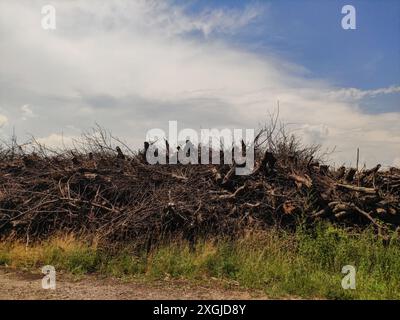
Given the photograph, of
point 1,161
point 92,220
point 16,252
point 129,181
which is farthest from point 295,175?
point 1,161

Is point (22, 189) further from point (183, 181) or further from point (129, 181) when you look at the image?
point (183, 181)

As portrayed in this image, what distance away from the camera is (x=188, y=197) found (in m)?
8.47

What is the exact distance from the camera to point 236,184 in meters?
8.71

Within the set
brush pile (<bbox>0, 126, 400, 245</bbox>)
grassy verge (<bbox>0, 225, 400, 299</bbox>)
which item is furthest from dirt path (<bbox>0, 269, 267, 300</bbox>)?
brush pile (<bbox>0, 126, 400, 245</bbox>)

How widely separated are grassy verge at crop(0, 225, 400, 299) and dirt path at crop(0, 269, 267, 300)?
0.98 ft

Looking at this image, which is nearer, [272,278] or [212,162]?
[272,278]

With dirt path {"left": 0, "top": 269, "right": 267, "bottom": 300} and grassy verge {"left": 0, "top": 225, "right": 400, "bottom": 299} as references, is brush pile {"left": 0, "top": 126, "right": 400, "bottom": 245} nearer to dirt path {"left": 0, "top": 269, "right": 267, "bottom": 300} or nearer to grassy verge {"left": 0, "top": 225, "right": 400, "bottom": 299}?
grassy verge {"left": 0, "top": 225, "right": 400, "bottom": 299}

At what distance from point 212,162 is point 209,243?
193 cm

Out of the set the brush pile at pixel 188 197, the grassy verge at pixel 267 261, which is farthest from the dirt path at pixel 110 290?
the brush pile at pixel 188 197

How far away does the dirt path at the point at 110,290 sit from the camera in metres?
5.95

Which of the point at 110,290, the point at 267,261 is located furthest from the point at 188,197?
the point at 110,290

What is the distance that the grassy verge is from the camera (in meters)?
6.17
